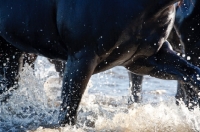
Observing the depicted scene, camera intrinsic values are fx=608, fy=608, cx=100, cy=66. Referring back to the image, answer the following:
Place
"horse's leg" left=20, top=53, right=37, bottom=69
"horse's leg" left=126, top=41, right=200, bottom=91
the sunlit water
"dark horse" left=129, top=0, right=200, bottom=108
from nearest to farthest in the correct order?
"horse's leg" left=126, top=41, right=200, bottom=91, the sunlit water, "dark horse" left=129, top=0, right=200, bottom=108, "horse's leg" left=20, top=53, right=37, bottom=69

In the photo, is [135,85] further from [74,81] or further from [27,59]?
[74,81]

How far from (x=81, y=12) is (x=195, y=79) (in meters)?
1.06

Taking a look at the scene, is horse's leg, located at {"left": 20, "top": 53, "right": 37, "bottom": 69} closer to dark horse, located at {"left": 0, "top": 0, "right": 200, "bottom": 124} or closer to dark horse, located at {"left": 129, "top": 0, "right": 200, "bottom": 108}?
dark horse, located at {"left": 0, "top": 0, "right": 200, "bottom": 124}

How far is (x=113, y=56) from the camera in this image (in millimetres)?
4703

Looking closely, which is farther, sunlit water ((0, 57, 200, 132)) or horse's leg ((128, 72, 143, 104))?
horse's leg ((128, 72, 143, 104))

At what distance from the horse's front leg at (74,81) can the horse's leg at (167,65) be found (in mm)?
467

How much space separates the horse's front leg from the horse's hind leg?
130cm

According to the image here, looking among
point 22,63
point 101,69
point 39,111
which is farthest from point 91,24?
point 22,63

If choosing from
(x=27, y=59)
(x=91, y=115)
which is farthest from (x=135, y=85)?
(x=91, y=115)

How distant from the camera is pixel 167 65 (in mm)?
4984

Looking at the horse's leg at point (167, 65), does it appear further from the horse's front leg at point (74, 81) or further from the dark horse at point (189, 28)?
the dark horse at point (189, 28)

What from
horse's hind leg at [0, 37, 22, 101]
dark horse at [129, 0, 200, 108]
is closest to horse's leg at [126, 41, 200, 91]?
dark horse at [129, 0, 200, 108]

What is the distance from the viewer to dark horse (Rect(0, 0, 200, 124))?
4.54 meters

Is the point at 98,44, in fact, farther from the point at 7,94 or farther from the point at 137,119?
the point at 7,94
